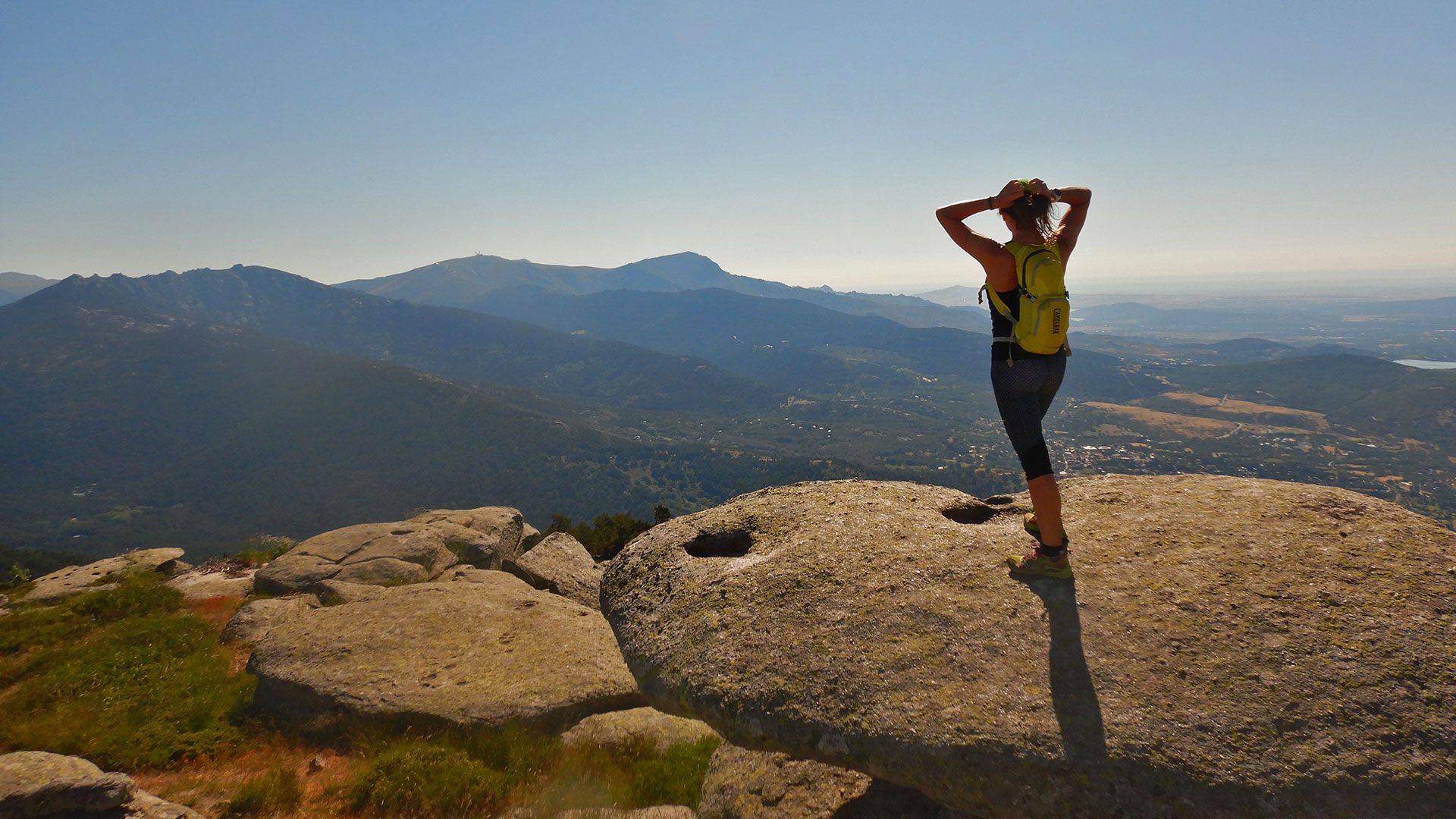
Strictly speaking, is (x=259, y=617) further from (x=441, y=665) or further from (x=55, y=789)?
(x=55, y=789)

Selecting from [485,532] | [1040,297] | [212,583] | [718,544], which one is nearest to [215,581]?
[212,583]

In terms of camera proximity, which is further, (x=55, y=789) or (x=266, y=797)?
(x=266, y=797)

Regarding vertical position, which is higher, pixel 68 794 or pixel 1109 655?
pixel 1109 655

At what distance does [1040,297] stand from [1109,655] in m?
3.46

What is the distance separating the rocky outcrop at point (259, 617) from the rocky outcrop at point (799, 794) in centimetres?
1096

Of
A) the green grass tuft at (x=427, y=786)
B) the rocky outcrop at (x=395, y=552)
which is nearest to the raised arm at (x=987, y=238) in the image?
the green grass tuft at (x=427, y=786)

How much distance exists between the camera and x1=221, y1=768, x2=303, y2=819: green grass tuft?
6.61 metres

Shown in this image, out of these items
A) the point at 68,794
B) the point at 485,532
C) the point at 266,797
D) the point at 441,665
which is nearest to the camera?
the point at 68,794

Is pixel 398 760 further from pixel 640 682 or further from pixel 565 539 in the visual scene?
pixel 565 539

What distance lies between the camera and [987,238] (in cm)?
610

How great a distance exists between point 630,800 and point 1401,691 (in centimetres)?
758

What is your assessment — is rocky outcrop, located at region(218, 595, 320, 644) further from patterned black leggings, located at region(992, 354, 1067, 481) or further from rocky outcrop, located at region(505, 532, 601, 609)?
patterned black leggings, located at region(992, 354, 1067, 481)

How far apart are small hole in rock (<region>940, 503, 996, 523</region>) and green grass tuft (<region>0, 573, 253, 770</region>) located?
1132 centimetres

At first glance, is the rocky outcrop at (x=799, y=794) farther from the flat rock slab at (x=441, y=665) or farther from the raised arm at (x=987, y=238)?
the raised arm at (x=987, y=238)
